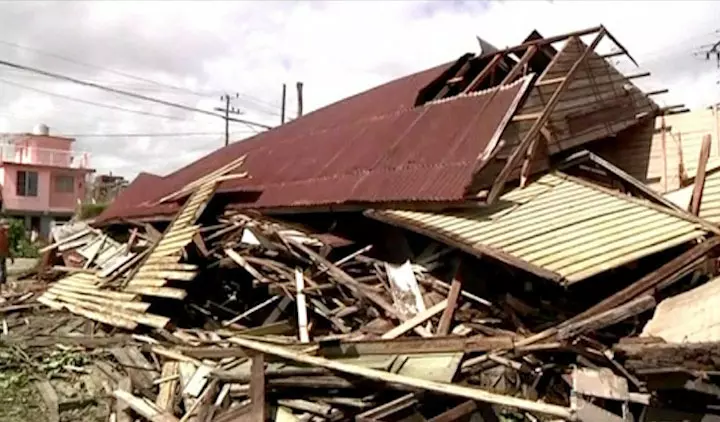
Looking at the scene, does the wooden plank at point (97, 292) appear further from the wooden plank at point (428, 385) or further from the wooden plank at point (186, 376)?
the wooden plank at point (428, 385)

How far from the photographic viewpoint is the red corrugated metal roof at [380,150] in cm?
988

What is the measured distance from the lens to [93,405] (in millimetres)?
8500

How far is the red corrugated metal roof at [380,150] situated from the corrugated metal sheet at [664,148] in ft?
7.13

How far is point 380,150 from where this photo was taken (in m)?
12.1

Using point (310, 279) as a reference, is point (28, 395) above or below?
below

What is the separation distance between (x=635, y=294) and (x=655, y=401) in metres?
1.41

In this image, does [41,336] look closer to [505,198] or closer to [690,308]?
[505,198]

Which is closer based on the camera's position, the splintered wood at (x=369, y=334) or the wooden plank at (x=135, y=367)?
the splintered wood at (x=369, y=334)

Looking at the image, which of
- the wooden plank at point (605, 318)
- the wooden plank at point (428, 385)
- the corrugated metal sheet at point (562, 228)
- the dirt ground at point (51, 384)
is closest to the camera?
the wooden plank at point (428, 385)

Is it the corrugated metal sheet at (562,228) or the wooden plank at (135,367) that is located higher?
the corrugated metal sheet at (562,228)

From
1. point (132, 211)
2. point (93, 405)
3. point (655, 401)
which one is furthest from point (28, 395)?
point (132, 211)

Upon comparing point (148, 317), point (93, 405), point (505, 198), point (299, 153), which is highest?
point (299, 153)

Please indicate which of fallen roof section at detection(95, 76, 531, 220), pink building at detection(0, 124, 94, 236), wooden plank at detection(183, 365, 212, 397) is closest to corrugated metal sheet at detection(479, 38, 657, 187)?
fallen roof section at detection(95, 76, 531, 220)

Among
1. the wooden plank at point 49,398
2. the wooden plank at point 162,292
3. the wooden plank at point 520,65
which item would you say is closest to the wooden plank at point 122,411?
the wooden plank at point 49,398
